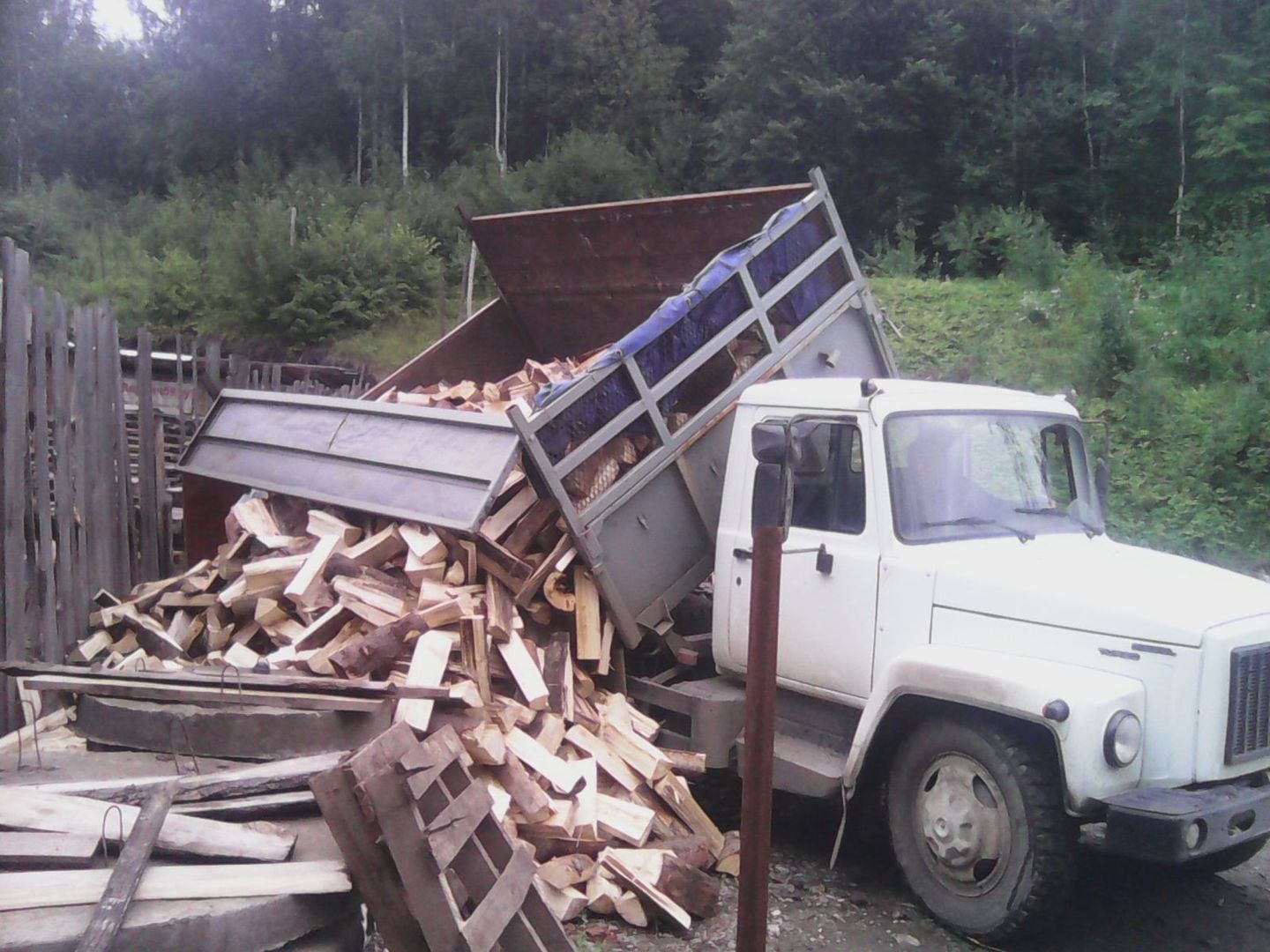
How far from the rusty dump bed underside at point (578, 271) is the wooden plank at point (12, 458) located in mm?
2814

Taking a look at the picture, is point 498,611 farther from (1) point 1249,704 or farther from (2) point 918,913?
(1) point 1249,704

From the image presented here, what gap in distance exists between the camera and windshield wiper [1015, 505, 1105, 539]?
5211mm

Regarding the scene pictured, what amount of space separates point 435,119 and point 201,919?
38497 millimetres

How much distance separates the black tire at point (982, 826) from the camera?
4.24 meters

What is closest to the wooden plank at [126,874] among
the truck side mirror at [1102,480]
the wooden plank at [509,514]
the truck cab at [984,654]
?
the wooden plank at [509,514]

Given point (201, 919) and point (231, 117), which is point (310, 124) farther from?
point (201, 919)

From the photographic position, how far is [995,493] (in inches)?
204

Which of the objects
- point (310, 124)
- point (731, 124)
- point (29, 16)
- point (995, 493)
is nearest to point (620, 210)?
point (995, 493)

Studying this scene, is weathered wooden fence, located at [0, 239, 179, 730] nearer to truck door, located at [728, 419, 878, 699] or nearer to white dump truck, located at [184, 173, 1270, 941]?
white dump truck, located at [184, 173, 1270, 941]

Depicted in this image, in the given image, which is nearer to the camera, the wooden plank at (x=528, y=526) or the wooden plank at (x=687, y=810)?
the wooden plank at (x=687, y=810)

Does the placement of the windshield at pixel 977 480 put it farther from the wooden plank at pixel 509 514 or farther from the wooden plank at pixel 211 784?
the wooden plank at pixel 211 784

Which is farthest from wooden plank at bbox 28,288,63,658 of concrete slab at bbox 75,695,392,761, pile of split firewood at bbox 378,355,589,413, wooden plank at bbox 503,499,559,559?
wooden plank at bbox 503,499,559,559

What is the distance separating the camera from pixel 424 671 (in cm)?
484

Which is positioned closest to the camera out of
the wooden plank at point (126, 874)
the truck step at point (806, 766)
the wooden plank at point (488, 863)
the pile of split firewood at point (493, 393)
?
the wooden plank at point (126, 874)
